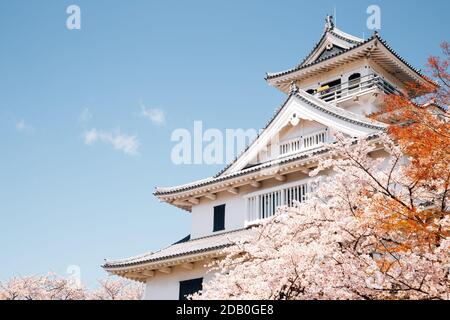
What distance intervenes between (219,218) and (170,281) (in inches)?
130

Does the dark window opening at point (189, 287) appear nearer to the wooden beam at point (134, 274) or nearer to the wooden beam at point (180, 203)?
the wooden beam at point (134, 274)

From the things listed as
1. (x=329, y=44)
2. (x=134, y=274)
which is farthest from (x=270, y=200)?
(x=329, y=44)

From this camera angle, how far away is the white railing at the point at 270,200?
18.9m

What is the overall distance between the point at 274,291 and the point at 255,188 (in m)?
10.6

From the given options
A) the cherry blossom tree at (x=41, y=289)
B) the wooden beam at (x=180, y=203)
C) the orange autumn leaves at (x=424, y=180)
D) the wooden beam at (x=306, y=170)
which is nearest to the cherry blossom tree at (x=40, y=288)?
the cherry blossom tree at (x=41, y=289)

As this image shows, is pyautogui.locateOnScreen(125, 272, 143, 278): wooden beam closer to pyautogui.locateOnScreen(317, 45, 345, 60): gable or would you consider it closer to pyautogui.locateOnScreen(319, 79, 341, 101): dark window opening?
pyautogui.locateOnScreen(319, 79, 341, 101): dark window opening

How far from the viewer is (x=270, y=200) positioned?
19594 millimetres

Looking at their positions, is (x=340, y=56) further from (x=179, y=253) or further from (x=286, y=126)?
(x=179, y=253)

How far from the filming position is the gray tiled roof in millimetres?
18562

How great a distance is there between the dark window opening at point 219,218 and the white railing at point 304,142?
349 cm

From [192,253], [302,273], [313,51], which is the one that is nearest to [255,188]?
[192,253]
